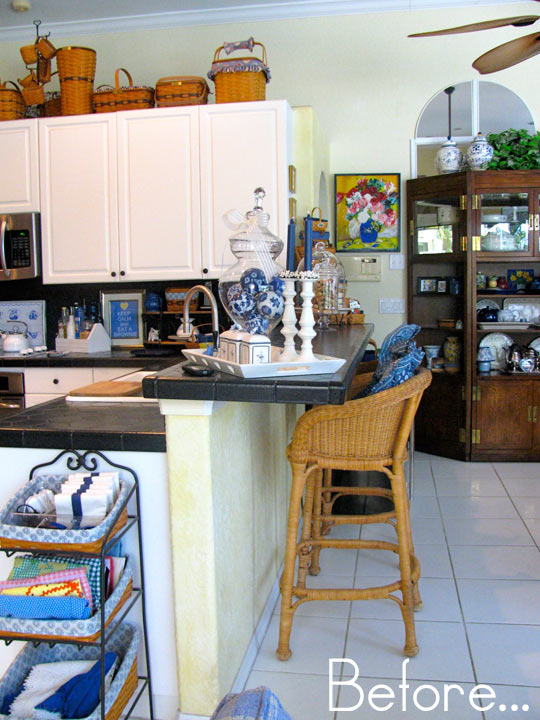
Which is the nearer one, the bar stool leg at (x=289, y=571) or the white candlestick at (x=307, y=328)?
the white candlestick at (x=307, y=328)

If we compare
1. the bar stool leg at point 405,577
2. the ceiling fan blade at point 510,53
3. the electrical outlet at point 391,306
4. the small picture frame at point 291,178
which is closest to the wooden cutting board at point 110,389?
the bar stool leg at point 405,577

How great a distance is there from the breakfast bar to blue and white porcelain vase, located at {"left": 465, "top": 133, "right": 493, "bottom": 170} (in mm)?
2939

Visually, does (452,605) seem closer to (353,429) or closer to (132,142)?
(353,429)

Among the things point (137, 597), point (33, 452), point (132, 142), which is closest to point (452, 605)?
point (137, 597)

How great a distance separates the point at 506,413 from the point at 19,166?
3.62m

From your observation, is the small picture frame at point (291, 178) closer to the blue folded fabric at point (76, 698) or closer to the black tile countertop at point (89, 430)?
the black tile countertop at point (89, 430)

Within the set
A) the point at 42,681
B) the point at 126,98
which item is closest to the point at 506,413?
the point at 126,98

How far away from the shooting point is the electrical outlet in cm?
508

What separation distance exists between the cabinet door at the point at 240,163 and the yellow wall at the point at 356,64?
42.0 inches

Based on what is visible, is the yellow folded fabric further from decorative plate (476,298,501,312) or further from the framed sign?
decorative plate (476,298,501,312)

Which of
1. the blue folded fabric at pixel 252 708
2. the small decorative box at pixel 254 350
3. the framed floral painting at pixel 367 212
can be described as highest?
the framed floral painting at pixel 367 212

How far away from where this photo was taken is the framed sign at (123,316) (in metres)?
4.54

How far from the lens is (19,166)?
4.30 meters

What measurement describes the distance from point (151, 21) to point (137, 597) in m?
4.32
